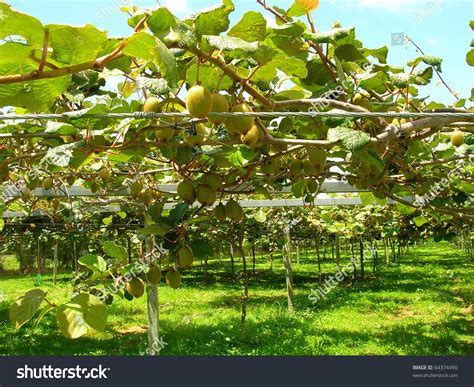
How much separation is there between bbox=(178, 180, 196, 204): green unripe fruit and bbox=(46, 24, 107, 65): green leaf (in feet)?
2.60

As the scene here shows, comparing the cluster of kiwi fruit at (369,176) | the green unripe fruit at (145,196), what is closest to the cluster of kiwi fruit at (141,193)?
the green unripe fruit at (145,196)

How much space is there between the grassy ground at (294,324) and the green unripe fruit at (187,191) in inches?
213

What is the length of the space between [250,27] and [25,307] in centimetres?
111

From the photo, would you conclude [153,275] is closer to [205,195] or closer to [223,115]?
[205,195]

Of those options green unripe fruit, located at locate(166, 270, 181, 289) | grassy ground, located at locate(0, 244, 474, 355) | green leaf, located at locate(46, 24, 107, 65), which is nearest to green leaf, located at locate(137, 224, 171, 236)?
green unripe fruit, located at locate(166, 270, 181, 289)

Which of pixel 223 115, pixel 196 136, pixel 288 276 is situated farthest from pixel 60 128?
pixel 288 276

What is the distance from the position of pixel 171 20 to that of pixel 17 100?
1.63ft

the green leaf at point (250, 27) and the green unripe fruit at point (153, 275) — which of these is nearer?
the green leaf at point (250, 27)

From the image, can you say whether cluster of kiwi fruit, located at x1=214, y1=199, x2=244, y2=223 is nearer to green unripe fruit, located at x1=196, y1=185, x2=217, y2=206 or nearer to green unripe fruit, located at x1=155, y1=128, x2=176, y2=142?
green unripe fruit, located at x1=196, y1=185, x2=217, y2=206

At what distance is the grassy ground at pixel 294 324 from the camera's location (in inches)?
285

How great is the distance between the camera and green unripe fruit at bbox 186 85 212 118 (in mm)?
1263

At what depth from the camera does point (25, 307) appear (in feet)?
4.78

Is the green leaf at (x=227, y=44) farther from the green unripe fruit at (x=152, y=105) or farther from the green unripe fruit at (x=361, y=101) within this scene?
the green unripe fruit at (x=361, y=101)

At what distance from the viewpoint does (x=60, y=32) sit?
103 centimetres
